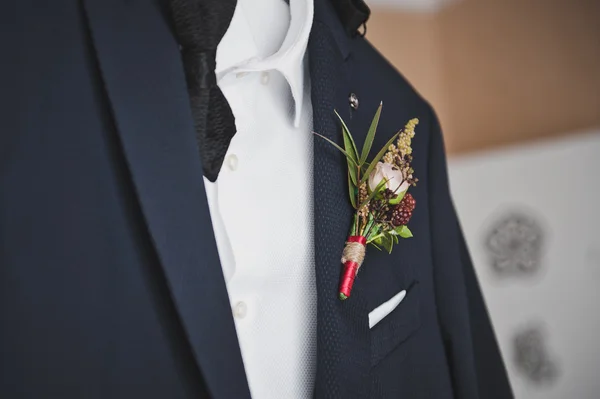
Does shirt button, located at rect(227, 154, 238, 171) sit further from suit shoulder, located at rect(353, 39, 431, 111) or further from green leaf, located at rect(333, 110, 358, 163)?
suit shoulder, located at rect(353, 39, 431, 111)

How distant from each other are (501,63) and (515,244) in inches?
25.6

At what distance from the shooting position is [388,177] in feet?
2.57

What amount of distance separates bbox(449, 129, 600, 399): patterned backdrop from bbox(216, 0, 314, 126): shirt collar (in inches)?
47.4

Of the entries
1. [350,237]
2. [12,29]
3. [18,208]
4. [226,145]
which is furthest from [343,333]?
[12,29]

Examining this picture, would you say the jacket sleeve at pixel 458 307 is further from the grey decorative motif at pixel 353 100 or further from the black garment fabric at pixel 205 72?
the black garment fabric at pixel 205 72

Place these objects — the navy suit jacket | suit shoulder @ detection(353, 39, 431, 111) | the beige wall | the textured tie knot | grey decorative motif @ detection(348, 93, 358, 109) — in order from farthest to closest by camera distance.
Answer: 1. the beige wall
2. suit shoulder @ detection(353, 39, 431, 111)
3. grey decorative motif @ detection(348, 93, 358, 109)
4. the textured tie knot
5. the navy suit jacket

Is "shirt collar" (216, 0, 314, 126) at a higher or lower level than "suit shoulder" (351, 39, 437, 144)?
higher

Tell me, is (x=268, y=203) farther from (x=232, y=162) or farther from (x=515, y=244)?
(x=515, y=244)

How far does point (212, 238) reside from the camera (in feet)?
2.02

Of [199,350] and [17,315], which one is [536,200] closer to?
[199,350]

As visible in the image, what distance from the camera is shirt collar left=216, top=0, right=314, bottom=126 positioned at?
2.55 feet

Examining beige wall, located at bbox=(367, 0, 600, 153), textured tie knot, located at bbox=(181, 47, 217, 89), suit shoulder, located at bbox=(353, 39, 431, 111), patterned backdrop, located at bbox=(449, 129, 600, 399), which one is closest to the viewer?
textured tie knot, located at bbox=(181, 47, 217, 89)

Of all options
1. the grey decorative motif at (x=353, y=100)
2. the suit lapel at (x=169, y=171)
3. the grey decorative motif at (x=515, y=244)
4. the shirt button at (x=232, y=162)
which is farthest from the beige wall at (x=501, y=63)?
the suit lapel at (x=169, y=171)

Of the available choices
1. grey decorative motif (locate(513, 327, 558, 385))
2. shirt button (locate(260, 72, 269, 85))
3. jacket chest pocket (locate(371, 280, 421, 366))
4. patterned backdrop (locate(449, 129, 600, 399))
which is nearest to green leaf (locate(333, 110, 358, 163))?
shirt button (locate(260, 72, 269, 85))
